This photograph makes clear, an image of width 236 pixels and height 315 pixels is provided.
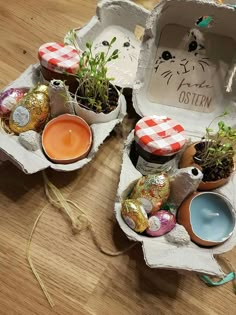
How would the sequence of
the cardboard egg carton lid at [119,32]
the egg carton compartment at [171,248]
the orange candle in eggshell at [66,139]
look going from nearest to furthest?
the egg carton compartment at [171,248], the orange candle in eggshell at [66,139], the cardboard egg carton lid at [119,32]

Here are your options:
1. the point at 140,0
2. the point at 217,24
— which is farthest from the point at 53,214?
the point at 140,0

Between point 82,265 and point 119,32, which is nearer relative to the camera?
point 82,265

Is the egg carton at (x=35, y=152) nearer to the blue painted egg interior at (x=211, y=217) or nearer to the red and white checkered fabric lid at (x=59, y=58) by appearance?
the red and white checkered fabric lid at (x=59, y=58)

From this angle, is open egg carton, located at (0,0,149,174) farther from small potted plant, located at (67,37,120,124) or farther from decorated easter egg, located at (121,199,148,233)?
decorated easter egg, located at (121,199,148,233)

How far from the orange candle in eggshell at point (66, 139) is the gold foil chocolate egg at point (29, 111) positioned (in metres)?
0.03

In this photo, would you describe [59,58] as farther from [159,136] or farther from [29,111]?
[159,136]

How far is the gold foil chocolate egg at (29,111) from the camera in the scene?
66cm

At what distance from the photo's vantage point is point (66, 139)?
689 mm

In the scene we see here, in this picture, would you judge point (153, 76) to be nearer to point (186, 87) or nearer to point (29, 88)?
point (186, 87)

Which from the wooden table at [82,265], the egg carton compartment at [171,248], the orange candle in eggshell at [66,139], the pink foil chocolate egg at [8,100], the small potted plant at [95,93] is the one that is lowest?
the wooden table at [82,265]

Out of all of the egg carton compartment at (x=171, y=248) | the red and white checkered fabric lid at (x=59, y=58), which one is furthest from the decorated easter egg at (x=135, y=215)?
the red and white checkered fabric lid at (x=59, y=58)

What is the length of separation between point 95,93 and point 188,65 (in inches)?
6.6

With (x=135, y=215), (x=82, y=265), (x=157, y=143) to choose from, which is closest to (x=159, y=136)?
(x=157, y=143)

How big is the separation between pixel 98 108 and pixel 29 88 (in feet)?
0.44
